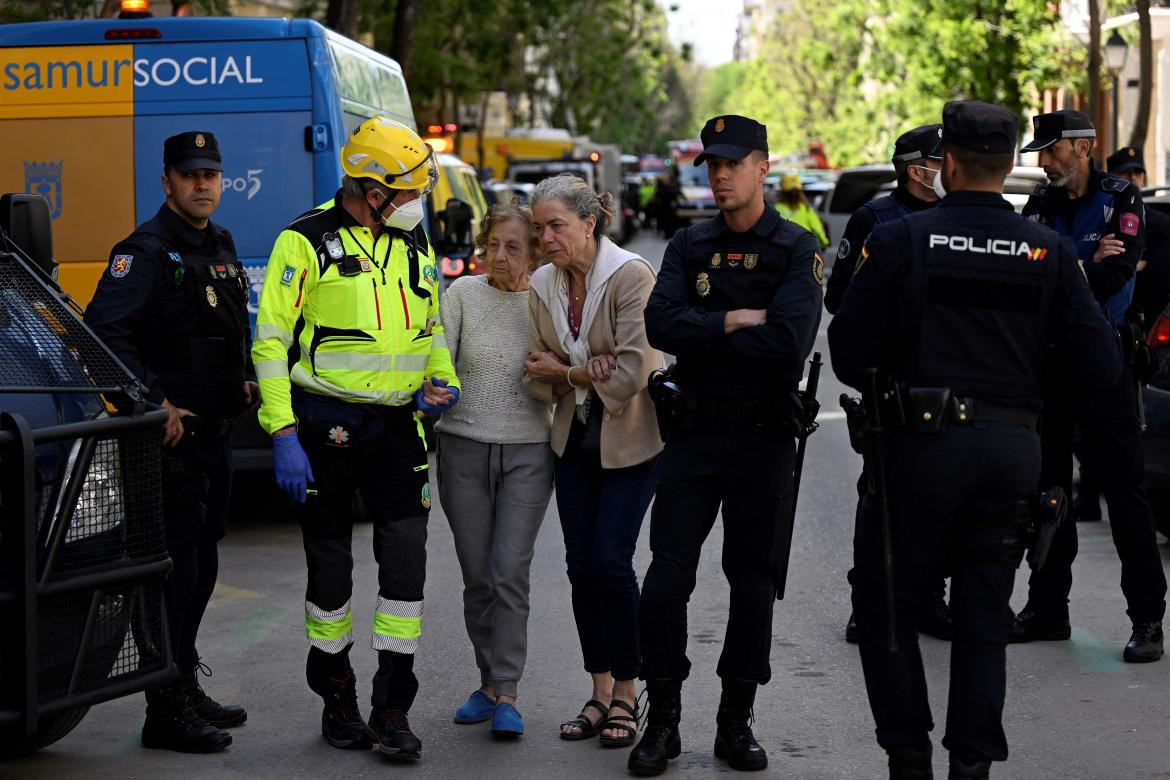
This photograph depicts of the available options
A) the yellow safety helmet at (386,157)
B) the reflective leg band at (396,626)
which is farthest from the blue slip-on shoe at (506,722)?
the yellow safety helmet at (386,157)

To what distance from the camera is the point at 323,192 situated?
9188mm

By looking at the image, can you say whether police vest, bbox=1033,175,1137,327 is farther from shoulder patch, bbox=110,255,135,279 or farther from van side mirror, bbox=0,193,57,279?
van side mirror, bbox=0,193,57,279

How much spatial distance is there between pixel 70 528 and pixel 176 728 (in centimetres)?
119

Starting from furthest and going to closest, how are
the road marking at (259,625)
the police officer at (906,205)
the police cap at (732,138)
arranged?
the road marking at (259,625) → the police officer at (906,205) → the police cap at (732,138)

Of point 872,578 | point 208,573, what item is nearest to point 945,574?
point 872,578

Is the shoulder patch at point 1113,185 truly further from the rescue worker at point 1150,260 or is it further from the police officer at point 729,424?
the police officer at point 729,424

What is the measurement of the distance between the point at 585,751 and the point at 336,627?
0.88 m

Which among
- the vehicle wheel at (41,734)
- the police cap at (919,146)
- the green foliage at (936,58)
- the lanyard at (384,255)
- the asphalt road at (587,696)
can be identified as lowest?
the asphalt road at (587,696)

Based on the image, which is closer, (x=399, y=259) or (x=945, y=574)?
(x=945, y=574)

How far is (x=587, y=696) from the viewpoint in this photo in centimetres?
644

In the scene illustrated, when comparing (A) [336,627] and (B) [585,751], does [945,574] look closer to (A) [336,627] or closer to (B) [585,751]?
(B) [585,751]

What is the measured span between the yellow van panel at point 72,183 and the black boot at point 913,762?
575 cm

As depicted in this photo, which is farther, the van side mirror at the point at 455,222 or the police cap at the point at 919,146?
the van side mirror at the point at 455,222

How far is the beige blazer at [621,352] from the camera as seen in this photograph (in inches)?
226
